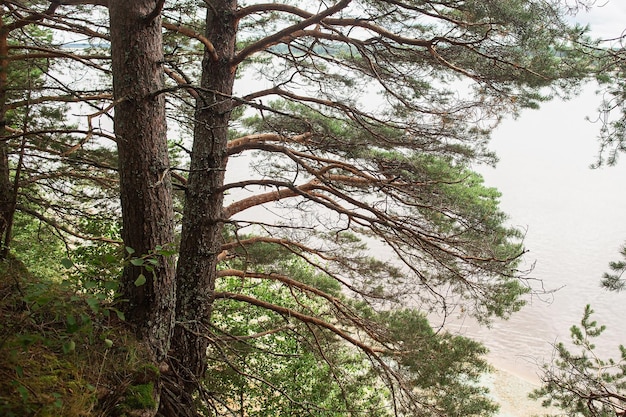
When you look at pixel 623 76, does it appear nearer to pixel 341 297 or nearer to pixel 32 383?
pixel 341 297

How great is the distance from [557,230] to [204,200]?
14.6m

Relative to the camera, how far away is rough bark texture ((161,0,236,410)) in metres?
4.29

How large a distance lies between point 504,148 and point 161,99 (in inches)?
865

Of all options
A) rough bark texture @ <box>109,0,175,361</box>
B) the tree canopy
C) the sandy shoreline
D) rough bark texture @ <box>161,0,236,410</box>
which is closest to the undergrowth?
rough bark texture @ <box>109,0,175,361</box>

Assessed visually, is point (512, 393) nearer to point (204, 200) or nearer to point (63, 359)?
point (204, 200)

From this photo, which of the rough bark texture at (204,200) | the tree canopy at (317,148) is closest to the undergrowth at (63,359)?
the tree canopy at (317,148)

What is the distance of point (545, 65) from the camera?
176 inches

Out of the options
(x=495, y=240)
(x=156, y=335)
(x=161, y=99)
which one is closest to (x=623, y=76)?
(x=495, y=240)

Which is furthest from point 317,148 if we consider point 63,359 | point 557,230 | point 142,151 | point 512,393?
point 557,230

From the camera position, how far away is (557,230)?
16.2 metres

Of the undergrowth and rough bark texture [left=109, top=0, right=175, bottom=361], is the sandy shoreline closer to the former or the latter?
rough bark texture [left=109, top=0, right=175, bottom=361]

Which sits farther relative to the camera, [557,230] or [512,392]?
[557,230]

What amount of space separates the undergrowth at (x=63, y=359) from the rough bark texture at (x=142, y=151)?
22 cm

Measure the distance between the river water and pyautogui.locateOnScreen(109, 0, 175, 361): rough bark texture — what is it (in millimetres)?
5962
